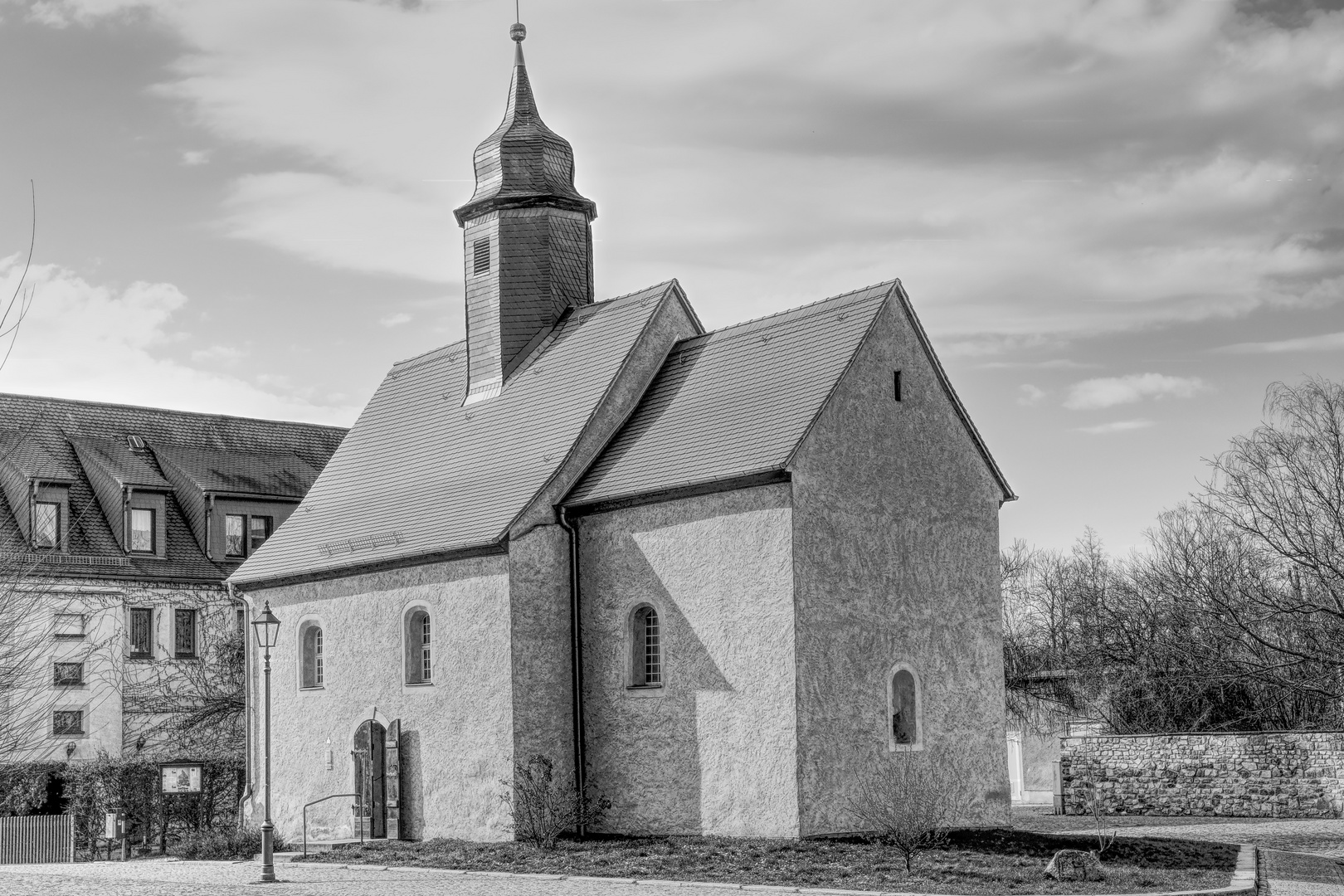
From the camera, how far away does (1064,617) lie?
5791cm

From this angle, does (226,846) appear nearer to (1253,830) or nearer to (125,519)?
(125,519)

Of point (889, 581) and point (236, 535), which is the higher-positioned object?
point (236, 535)

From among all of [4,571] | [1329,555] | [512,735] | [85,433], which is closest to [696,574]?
[512,735]

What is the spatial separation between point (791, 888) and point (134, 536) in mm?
27421

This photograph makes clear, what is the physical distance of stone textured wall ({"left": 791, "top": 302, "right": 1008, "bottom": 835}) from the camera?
2402 centimetres

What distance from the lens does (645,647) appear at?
2644 centimetres

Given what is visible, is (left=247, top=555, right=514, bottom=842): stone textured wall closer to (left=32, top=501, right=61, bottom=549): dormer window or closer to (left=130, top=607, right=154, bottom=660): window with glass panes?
(left=130, top=607, right=154, bottom=660): window with glass panes

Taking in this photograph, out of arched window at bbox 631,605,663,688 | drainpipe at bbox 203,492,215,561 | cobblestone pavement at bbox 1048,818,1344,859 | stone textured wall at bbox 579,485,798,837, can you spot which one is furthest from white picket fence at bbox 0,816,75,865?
cobblestone pavement at bbox 1048,818,1344,859

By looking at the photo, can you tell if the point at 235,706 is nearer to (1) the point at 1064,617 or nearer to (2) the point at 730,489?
(2) the point at 730,489

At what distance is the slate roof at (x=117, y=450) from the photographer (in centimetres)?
4053

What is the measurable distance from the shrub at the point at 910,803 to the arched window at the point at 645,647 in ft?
13.3

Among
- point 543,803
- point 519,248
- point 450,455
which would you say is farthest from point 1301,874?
point 519,248

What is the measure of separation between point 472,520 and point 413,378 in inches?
306

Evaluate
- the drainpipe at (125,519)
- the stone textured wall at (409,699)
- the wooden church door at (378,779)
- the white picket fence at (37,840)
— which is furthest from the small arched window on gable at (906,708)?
the drainpipe at (125,519)
